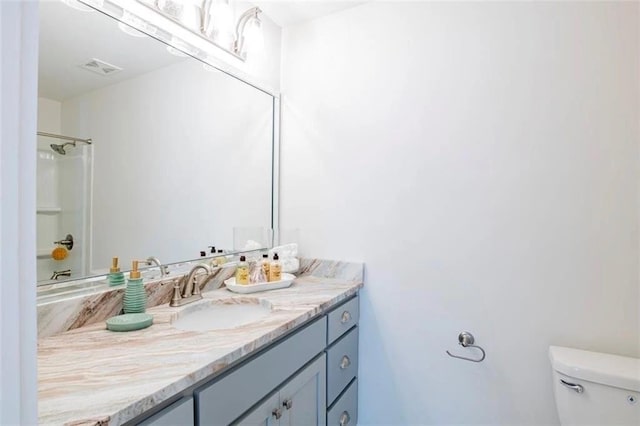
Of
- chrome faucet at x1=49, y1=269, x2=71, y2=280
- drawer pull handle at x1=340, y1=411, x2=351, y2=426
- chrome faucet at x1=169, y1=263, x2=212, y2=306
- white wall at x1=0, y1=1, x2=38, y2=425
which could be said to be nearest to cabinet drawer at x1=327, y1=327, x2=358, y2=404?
drawer pull handle at x1=340, y1=411, x2=351, y2=426

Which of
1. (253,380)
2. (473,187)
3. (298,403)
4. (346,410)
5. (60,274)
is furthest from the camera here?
(346,410)

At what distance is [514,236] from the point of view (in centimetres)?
131

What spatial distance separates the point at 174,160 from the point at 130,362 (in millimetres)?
892

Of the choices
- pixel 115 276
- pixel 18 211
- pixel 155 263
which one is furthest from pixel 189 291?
pixel 18 211

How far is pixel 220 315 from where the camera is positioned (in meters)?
1.29

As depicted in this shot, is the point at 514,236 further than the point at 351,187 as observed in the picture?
No

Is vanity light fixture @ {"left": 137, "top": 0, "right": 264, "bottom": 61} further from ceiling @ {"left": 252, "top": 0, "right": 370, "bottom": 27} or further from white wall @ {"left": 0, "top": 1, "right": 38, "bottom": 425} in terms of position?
white wall @ {"left": 0, "top": 1, "right": 38, "bottom": 425}

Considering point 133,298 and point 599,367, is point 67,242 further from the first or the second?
point 599,367

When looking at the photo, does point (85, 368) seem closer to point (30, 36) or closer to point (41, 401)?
point (41, 401)

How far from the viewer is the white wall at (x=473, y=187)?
1171 millimetres

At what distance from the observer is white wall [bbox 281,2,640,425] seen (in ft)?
3.84

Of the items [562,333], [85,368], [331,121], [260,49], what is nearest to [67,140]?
[85,368]

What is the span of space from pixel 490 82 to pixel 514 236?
25.9 inches

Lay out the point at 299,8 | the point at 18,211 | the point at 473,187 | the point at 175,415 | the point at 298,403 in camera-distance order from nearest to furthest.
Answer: the point at 18,211
the point at 175,415
the point at 298,403
the point at 473,187
the point at 299,8
